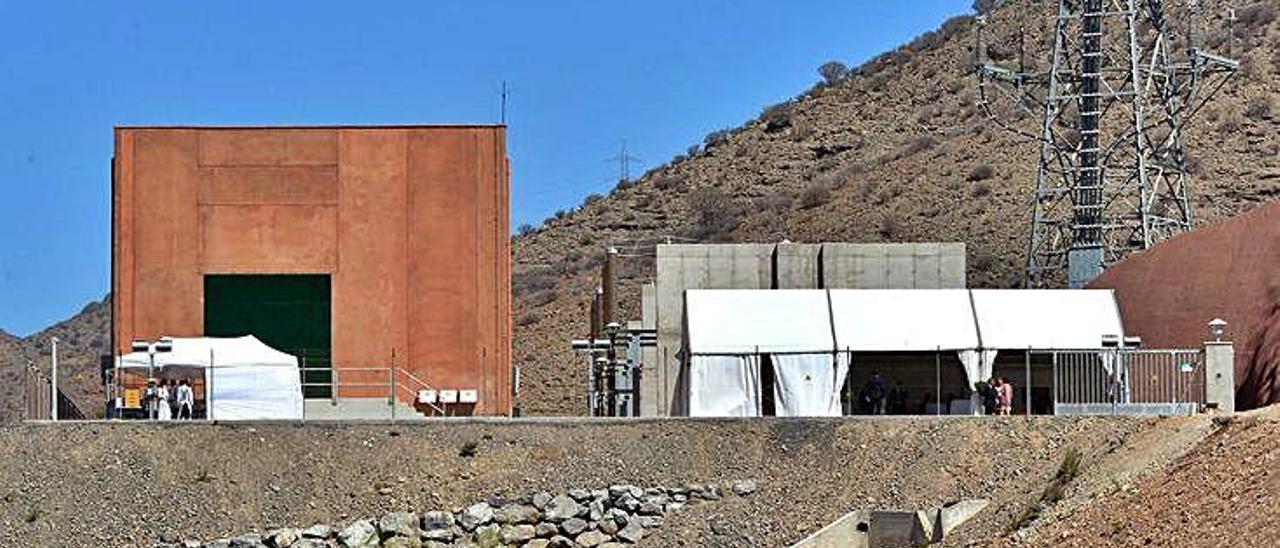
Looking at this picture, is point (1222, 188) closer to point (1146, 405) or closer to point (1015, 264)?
point (1015, 264)

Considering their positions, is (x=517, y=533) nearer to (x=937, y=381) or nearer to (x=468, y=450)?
(x=468, y=450)

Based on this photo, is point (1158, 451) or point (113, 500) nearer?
point (1158, 451)

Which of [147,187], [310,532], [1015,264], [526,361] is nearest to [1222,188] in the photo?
[1015,264]

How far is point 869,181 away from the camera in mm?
92500

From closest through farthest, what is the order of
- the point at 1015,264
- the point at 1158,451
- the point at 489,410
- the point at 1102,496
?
the point at 1102,496
the point at 1158,451
the point at 489,410
the point at 1015,264

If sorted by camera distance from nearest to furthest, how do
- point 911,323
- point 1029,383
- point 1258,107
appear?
point 1029,383 < point 911,323 < point 1258,107

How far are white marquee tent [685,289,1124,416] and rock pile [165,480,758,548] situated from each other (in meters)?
4.69

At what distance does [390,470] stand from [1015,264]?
35637 millimetres

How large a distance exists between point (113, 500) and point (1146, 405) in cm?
1819

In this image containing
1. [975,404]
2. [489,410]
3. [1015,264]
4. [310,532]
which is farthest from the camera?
[1015,264]

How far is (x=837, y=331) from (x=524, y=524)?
8.66 m

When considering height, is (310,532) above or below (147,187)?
below

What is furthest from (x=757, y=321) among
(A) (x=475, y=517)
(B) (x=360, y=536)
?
(B) (x=360, y=536)

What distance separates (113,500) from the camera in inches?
1853
